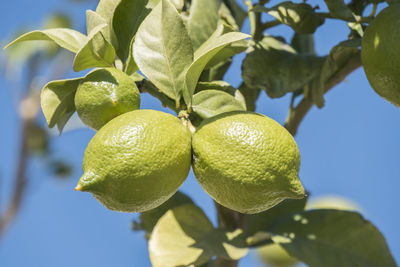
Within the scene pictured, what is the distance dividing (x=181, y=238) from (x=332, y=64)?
14.8 inches

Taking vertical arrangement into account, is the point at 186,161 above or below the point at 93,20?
below

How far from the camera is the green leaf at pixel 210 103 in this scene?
59 centimetres

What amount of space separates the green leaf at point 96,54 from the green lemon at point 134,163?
10 centimetres

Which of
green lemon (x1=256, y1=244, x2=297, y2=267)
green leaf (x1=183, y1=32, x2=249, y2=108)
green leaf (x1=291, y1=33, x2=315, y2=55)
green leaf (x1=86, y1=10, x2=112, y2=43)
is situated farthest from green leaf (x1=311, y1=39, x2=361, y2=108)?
green lemon (x1=256, y1=244, x2=297, y2=267)

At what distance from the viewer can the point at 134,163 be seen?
502 mm

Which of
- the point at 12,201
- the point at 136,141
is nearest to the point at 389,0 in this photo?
the point at 136,141

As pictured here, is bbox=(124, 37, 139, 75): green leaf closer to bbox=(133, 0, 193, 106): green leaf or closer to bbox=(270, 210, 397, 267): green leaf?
bbox=(133, 0, 193, 106): green leaf

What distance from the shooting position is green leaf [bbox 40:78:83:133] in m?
0.59

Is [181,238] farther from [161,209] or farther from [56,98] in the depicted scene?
[56,98]

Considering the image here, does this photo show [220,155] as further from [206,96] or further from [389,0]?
[389,0]

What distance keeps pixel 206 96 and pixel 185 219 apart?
0.28 metres

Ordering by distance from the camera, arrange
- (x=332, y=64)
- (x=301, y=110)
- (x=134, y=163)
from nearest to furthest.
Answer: (x=134, y=163) < (x=332, y=64) < (x=301, y=110)

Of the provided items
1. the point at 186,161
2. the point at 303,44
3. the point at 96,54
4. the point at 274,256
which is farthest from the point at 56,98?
the point at 274,256

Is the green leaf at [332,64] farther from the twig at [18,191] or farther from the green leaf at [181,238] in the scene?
the twig at [18,191]
